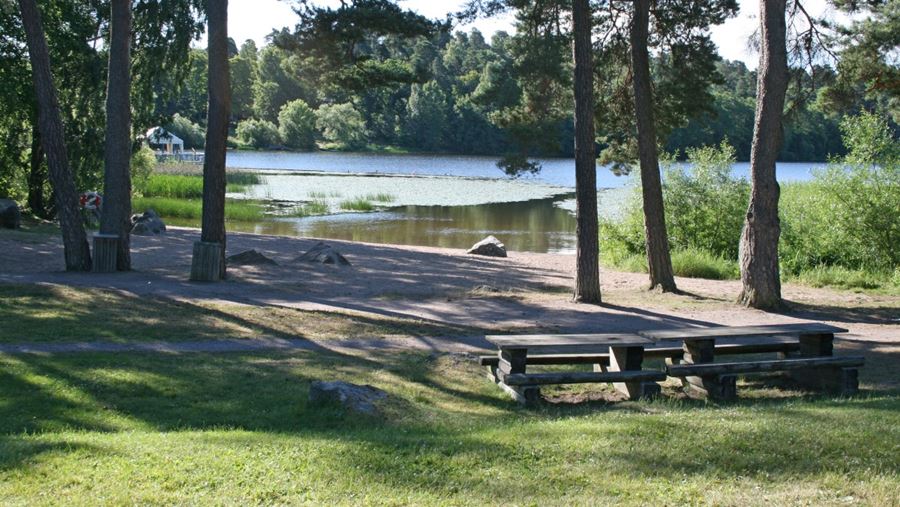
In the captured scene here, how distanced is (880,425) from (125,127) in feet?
43.9

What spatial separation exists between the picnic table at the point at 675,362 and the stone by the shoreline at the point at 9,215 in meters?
17.0

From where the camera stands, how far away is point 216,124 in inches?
610

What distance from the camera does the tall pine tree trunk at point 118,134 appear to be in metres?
15.7

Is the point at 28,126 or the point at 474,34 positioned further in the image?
the point at 474,34

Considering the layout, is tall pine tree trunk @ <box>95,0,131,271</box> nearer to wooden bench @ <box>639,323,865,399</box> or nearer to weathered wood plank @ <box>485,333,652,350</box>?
weathered wood plank @ <box>485,333,652,350</box>

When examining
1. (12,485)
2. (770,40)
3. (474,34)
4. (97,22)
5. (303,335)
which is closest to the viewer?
(12,485)

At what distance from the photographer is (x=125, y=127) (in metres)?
15.8

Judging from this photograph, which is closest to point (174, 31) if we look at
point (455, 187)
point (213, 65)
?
point (213, 65)

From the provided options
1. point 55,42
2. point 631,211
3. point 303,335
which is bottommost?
point 303,335

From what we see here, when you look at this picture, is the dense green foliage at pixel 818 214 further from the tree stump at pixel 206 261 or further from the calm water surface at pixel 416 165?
the calm water surface at pixel 416 165

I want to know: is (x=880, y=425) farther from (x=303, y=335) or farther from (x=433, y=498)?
(x=303, y=335)

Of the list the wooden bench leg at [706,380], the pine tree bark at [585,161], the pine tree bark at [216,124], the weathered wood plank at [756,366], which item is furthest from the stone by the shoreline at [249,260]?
the weathered wood plank at [756,366]

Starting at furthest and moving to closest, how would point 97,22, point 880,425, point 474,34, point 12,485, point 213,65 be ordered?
point 474,34, point 97,22, point 213,65, point 880,425, point 12,485

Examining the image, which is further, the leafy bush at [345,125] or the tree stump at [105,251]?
the leafy bush at [345,125]
